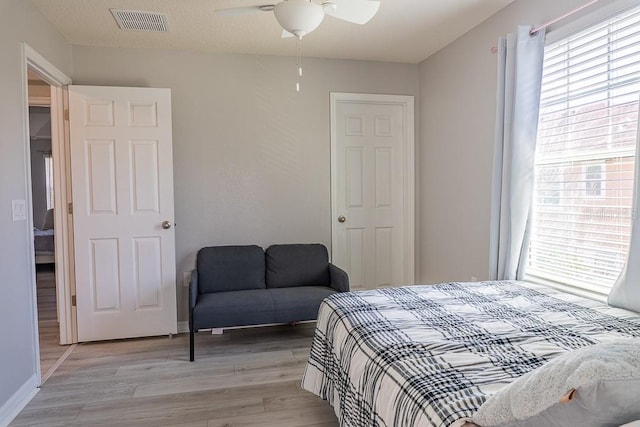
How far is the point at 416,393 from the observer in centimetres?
121

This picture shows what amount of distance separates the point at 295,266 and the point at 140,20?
235 cm

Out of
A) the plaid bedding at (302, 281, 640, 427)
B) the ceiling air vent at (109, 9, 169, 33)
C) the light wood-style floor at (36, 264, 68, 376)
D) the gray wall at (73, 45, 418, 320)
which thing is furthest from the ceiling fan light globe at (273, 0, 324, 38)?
the light wood-style floor at (36, 264, 68, 376)

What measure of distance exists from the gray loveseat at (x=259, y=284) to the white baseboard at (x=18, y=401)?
981mm

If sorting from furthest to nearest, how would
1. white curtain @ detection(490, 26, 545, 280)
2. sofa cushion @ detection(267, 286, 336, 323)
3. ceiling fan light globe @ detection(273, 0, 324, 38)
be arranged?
1. sofa cushion @ detection(267, 286, 336, 323)
2. white curtain @ detection(490, 26, 545, 280)
3. ceiling fan light globe @ detection(273, 0, 324, 38)

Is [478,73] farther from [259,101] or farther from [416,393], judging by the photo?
[416,393]

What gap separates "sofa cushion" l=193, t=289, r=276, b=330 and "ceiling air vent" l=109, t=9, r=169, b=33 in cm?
217

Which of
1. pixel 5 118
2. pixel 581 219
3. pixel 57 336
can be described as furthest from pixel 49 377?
pixel 581 219

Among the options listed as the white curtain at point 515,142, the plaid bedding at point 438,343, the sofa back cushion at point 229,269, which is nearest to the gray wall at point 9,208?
the sofa back cushion at point 229,269

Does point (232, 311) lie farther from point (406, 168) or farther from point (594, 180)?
point (594, 180)

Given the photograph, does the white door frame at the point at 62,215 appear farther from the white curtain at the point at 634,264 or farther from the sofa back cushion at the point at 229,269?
the white curtain at the point at 634,264

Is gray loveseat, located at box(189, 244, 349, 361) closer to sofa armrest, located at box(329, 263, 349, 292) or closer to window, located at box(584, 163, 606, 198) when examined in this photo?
sofa armrest, located at box(329, 263, 349, 292)

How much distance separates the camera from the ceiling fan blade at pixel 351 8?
2.15 metres

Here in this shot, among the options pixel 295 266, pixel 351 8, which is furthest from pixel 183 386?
pixel 351 8

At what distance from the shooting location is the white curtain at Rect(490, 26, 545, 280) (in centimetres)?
256
